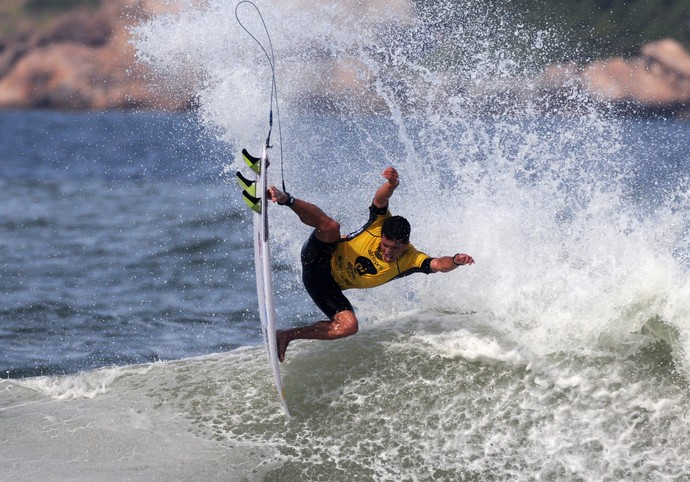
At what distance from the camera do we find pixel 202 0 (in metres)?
9.42

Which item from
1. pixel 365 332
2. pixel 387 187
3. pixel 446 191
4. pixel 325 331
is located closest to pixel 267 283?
pixel 325 331

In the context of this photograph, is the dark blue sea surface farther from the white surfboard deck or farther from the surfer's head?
the surfer's head

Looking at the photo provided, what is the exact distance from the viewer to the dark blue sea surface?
8445 millimetres

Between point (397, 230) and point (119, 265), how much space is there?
7223mm

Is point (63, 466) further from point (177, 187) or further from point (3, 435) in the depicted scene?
point (177, 187)

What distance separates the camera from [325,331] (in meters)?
6.21

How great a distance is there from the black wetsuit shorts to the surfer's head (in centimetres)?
48

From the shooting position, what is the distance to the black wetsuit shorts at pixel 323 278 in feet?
20.8

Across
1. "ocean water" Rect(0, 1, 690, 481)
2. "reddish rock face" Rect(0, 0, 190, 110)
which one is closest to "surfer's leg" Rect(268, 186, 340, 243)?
"ocean water" Rect(0, 1, 690, 481)

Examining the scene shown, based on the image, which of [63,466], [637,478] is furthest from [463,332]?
[63,466]

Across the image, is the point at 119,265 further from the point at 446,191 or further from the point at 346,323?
the point at 346,323

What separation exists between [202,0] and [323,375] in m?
4.87

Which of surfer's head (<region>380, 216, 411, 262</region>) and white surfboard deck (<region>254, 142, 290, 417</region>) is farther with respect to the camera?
surfer's head (<region>380, 216, 411, 262</region>)

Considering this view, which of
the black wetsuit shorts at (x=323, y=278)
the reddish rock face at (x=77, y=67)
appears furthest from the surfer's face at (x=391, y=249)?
the reddish rock face at (x=77, y=67)
